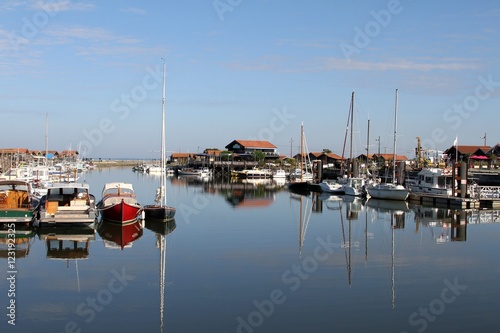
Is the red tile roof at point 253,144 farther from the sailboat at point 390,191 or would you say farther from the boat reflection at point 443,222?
the boat reflection at point 443,222

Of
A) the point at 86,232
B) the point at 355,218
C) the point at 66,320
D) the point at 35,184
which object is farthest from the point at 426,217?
the point at 35,184

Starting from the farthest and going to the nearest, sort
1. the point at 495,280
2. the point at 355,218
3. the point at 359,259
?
the point at 355,218
the point at 359,259
the point at 495,280

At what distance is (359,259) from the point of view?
21.5 meters

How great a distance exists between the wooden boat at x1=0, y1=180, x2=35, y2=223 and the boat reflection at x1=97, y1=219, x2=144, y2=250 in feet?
10.9

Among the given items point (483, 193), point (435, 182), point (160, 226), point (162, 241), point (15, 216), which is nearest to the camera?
point (162, 241)

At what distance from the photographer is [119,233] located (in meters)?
26.4

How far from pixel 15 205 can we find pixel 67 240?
508cm

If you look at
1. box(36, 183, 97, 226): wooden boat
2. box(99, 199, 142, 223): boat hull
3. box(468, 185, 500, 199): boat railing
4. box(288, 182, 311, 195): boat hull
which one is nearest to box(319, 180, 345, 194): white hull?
box(288, 182, 311, 195): boat hull

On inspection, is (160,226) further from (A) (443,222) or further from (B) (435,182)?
(B) (435,182)

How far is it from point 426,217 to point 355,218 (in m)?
4.59

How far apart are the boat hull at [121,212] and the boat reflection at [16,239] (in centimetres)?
371

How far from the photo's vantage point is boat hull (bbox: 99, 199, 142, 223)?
28.0 m

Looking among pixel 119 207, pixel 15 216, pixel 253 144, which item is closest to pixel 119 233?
pixel 119 207

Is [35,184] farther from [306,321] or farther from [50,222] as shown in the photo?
[306,321]
